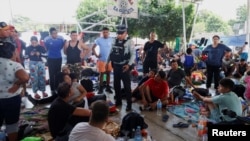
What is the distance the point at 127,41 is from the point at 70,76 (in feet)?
4.15

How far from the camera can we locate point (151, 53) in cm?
632

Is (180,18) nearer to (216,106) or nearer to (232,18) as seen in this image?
(216,106)

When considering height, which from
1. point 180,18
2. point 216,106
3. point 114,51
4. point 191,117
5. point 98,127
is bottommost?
point 191,117

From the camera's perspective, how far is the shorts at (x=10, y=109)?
2764 mm

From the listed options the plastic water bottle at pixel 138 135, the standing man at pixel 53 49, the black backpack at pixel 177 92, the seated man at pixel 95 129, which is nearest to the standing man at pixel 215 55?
the black backpack at pixel 177 92

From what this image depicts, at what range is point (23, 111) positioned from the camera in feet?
16.0

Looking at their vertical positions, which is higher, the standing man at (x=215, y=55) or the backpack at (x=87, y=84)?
the standing man at (x=215, y=55)

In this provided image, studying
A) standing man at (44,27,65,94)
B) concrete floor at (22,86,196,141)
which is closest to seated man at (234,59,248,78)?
concrete floor at (22,86,196,141)

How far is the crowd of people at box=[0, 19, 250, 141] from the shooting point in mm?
2705

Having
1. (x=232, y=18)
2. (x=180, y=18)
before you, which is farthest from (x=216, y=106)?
(x=232, y=18)

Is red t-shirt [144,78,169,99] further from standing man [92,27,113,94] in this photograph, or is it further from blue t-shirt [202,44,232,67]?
blue t-shirt [202,44,232,67]

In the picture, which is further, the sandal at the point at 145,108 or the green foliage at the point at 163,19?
the green foliage at the point at 163,19

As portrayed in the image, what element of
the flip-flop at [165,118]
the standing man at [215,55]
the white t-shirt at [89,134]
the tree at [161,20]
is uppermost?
the tree at [161,20]

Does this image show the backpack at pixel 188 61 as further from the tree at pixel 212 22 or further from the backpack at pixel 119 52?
the tree at pixel 212 22
